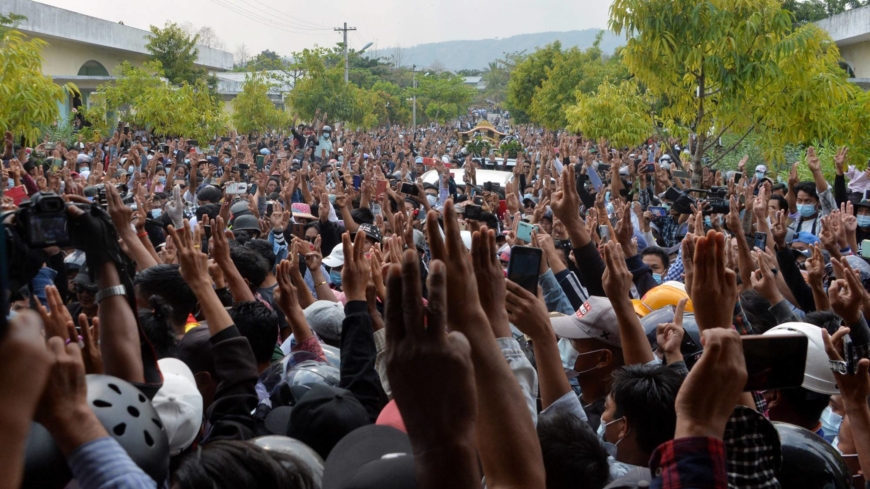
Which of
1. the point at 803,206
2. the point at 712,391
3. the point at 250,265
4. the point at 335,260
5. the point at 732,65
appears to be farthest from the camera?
the point at 732,65

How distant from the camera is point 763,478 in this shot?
1.97 metres

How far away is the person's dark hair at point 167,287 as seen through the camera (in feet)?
13.5

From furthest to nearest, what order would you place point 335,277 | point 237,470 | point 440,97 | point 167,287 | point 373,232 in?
point 440,97 < point 373,232 < point 335,277 < point 167,287 < point 237,470

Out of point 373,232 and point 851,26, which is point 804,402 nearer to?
point 373,232

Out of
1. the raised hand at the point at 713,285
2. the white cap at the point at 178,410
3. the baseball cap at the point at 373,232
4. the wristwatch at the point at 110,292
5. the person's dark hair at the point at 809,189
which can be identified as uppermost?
the raised hand at the point at 713,285

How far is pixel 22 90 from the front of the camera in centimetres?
1162

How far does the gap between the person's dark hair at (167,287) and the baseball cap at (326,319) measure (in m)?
0.62

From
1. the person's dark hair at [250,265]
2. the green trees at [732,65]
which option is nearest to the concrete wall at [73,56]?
the green trees at [732,65]

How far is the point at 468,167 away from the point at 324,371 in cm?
961

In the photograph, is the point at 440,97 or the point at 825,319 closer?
the point at 825,319

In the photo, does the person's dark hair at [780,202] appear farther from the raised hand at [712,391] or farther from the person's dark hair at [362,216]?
the raised hand at [712,391]

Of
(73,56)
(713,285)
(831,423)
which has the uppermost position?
(73,56)

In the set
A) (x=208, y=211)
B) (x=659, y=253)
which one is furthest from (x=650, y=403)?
(x=208, y=211)

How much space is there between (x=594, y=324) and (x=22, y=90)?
420 inches
